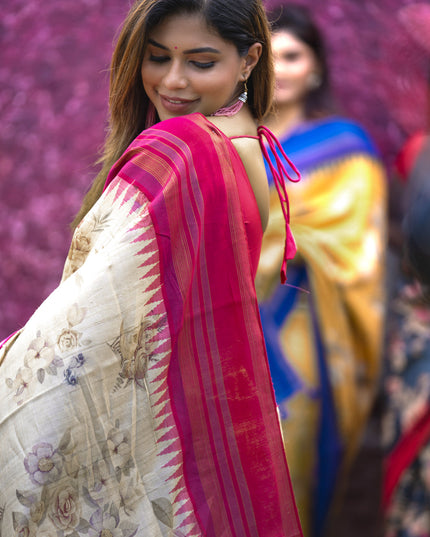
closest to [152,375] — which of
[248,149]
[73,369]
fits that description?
[73,369]

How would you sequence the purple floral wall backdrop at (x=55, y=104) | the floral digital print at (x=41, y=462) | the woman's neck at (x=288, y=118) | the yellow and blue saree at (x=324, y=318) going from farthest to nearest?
1. the purple floral wall backdrop at (x=55, y=104)
2. the woman's neck at (x=288, y=118)
3. the yellow and blue saree at (x=324, y=318)
4. the floral digital print at (x=41, y=462)

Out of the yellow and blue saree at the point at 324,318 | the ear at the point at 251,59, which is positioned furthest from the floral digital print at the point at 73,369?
the yellow and blue saree at the point at 324,318

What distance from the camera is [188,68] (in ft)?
4.23

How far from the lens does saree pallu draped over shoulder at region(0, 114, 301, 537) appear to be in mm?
1156

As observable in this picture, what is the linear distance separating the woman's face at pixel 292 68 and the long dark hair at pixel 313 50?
17mm

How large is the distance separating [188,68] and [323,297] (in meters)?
1.44

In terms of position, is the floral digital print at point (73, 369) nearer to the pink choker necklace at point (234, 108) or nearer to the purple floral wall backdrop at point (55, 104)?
the pink choker necklace at point (234, 108)

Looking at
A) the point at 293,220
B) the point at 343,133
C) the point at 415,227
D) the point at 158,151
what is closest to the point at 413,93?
the point at 343,133

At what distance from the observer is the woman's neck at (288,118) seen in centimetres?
293

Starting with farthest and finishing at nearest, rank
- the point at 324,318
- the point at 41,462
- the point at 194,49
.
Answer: the point at 324,318 < the point at 194,49 < the point at 41,462

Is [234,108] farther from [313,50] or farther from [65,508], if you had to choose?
[313,50]

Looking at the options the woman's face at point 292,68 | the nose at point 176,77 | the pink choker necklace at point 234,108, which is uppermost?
the woman's face at point 292,68

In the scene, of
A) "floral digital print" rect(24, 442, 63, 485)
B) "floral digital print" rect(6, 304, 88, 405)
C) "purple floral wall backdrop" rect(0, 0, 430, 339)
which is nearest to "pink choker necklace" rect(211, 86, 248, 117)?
"floral digital print" rect(6, 304, 88, 405)

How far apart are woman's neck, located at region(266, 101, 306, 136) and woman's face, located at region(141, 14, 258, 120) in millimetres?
1610
